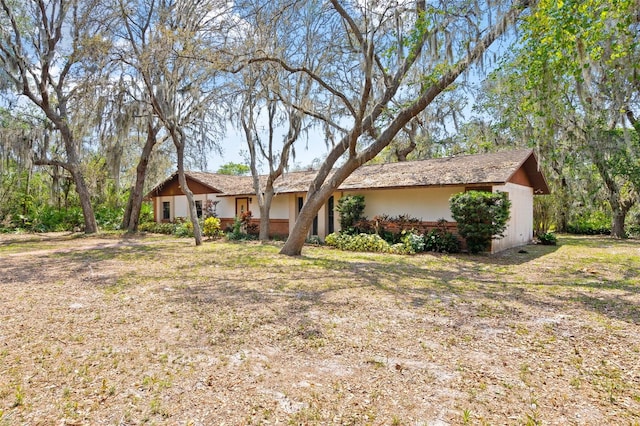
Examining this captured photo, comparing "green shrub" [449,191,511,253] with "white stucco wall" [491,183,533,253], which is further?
"white stucco wall" [491,183,533,253]

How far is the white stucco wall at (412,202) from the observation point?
12.5 m

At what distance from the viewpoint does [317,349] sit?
363 centimetres

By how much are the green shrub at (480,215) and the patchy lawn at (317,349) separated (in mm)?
3360

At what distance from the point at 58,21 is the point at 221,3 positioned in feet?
26.0

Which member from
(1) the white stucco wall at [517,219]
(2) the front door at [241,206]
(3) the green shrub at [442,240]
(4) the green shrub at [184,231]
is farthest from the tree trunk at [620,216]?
(4) the green shrub at [184,231]

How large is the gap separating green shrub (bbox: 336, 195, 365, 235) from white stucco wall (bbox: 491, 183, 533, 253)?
4.65 metres

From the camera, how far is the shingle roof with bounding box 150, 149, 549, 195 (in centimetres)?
1156

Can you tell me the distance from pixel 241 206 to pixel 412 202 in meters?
9.04

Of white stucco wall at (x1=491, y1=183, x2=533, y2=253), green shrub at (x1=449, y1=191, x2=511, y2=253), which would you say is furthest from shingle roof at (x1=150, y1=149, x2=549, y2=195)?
green shrub at (x1=449, y1=191, x2=511, y2=253)

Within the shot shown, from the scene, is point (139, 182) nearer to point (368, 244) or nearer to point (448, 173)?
point (368, 244)

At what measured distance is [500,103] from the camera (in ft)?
58.8

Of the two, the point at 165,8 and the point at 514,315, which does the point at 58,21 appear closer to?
the point at 165,8

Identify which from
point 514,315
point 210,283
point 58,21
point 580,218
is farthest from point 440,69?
point 580,218

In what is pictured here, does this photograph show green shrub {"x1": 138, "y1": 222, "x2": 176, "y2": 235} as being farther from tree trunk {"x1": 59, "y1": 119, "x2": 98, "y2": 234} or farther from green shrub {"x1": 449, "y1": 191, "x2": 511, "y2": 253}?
green shrub {"x1": 449, "y1": 191, "x2": 511, "y2": 253}
